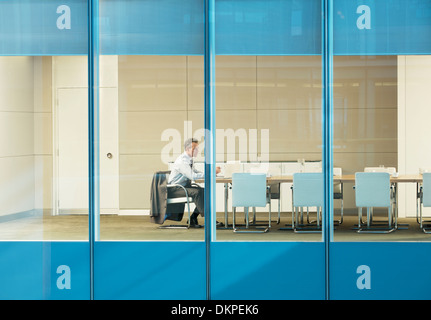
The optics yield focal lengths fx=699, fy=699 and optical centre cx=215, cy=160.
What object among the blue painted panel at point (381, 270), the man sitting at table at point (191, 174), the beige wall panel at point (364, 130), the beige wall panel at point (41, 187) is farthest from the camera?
the beige wall panel at point (41, 187)

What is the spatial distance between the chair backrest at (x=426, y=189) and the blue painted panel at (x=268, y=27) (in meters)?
1.78

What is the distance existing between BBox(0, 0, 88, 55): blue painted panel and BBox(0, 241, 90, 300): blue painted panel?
2090mm

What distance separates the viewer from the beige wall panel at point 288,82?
7.33m

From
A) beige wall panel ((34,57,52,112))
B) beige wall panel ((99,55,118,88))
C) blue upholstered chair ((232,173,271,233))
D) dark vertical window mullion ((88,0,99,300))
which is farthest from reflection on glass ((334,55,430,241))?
beige wall panel ((34,57,52,112))

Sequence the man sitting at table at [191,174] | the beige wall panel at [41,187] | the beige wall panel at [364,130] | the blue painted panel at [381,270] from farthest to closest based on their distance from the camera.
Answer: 1. the beige wall panel at [41,187]
2. the man sitting at table at [191,174]
3. the beige wall panel at [364,130]
4. the blue painted panel at [381,270]

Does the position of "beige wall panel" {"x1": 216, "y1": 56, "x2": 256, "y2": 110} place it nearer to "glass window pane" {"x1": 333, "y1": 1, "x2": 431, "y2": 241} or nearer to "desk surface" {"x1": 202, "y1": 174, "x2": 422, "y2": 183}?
"desk surface" {"x1": 202, "y1": 174, "x2": 422, "y2": 183}

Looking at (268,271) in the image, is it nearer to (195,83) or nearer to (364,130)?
(364,130)

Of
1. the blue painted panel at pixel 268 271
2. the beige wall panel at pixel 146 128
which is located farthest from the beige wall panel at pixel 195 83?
the blue painted panel at pixel 268 271

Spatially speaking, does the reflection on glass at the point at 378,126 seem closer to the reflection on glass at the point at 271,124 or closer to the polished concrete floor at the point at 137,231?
the polished concrete floor at the point at 137,231

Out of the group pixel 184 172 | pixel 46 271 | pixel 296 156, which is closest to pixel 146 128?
pixel 184 172

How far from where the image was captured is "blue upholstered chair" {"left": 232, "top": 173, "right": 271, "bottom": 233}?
24.4 ft

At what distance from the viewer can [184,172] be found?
7.43 metres

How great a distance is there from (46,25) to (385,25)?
3.55m
